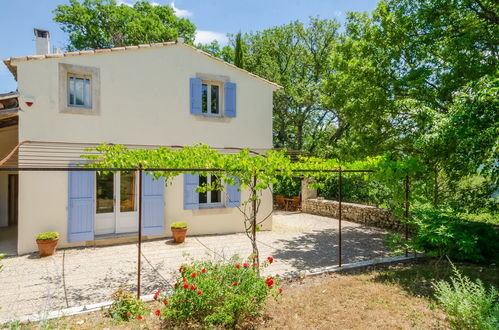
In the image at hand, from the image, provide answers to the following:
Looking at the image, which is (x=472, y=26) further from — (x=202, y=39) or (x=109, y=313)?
(x=202, y=39)

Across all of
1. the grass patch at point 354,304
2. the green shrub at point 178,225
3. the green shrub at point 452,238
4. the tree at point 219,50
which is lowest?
the grass patch at point 354,304

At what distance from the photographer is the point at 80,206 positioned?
28.8ft

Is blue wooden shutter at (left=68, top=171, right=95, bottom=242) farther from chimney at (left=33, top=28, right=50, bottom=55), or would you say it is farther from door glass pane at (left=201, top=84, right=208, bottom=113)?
chimney at (left=33, top=28, right=50, bottom=55)

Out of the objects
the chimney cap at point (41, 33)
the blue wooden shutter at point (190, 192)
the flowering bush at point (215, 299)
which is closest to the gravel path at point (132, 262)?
the blue wooden shutter at point (190, 192)

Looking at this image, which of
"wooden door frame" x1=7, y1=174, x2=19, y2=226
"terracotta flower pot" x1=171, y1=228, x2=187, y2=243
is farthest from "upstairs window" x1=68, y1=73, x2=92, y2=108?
"wooden door frame" x1=7, y1=174, x2=19, y2=226

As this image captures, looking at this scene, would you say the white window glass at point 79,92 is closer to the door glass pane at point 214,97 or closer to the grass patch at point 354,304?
the door glass pane at point 214,97

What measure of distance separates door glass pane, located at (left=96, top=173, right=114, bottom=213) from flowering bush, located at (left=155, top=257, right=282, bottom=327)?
580 cm

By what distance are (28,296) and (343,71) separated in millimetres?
10504

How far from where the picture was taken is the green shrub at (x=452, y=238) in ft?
20.4

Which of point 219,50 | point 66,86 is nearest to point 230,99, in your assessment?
point 66,86

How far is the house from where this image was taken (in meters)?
8.38

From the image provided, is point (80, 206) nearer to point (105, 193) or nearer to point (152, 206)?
point (105, 193)

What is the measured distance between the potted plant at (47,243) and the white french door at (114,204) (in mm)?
1351

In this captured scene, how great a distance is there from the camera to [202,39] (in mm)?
25234
